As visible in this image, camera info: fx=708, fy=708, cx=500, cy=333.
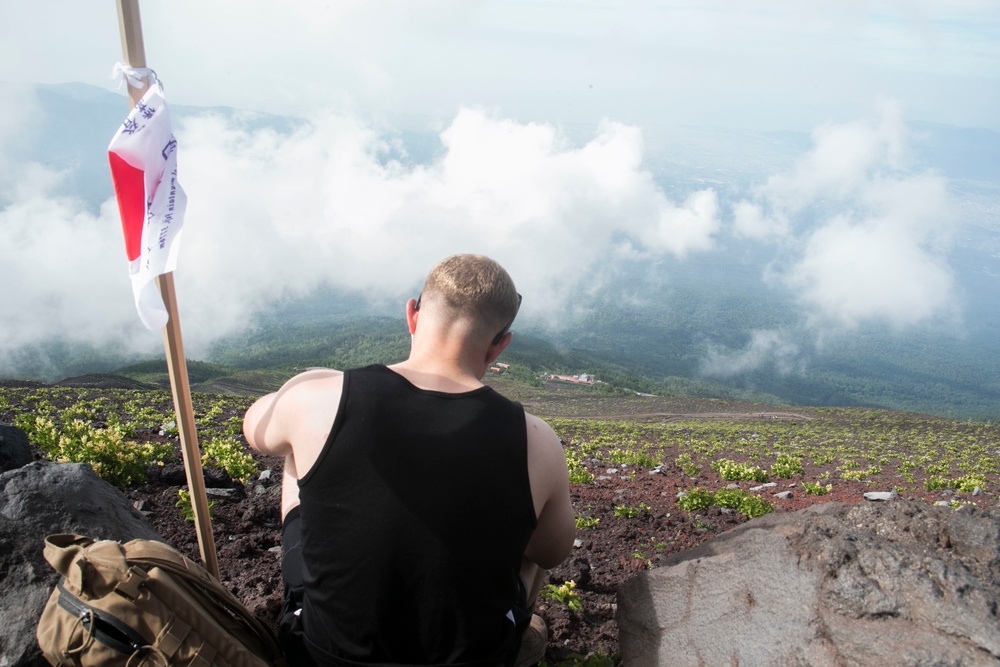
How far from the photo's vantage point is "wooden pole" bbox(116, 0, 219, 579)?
3.64 meters

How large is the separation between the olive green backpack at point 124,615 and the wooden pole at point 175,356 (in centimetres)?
93

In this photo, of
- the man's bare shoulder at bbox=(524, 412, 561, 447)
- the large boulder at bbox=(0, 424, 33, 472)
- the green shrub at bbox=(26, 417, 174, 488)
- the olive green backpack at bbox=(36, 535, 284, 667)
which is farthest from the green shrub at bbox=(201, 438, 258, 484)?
the man's bare shoulder at bbox=(524, 412, 561, 447)

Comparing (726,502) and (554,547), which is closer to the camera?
(554,547)

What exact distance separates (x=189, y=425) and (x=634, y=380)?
128m

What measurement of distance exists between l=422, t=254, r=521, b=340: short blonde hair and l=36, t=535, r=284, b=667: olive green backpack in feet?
5.77

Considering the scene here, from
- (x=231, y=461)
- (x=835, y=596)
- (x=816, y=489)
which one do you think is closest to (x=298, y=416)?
(x=835, y=596)

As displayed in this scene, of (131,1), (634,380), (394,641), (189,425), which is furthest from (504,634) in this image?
(634,380)

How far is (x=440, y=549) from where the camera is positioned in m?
3.20

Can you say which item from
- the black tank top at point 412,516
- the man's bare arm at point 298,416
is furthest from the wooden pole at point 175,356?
the black tank top at point 412,516

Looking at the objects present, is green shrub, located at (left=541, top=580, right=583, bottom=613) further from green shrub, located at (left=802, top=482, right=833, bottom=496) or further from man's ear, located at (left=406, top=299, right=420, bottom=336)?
green shrub, located at (left=802, top=482, right=833, bottom=496)

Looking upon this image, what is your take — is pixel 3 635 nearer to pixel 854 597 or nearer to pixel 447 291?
pixel 447 291

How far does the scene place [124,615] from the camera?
2.96m

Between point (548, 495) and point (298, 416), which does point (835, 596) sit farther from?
point (298, 416)

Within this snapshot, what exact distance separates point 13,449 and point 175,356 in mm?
3870
